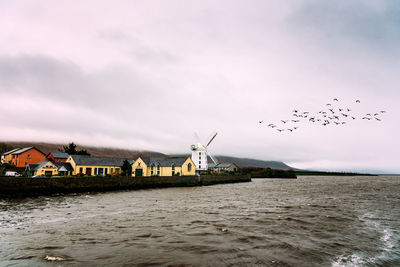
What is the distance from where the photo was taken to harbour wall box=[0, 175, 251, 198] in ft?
109

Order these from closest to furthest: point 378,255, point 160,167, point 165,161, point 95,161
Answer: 1. point 378,255
2. point 95,161
3. point 160,167
4. point 165,161

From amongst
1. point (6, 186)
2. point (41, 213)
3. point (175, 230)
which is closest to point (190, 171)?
point (6, 186)

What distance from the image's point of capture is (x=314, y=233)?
1430cm

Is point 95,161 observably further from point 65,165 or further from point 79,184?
point 79,184

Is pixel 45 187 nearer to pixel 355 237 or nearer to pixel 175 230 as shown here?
pixel 175 230

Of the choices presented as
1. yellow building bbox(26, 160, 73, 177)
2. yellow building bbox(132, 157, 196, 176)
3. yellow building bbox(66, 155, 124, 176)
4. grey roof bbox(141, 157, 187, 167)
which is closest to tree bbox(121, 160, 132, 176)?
yellow building bbox(132, 157, 196, 176)

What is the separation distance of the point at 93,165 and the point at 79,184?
27.2 m

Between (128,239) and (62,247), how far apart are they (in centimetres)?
296

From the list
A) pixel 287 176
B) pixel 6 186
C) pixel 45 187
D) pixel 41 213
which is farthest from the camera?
pixel 287 176

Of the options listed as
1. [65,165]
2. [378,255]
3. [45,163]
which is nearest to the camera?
[378,255]

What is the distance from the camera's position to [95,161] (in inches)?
2697

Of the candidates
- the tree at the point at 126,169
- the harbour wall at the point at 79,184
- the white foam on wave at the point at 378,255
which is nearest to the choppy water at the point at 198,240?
the white foam on wave at the point at 378,255

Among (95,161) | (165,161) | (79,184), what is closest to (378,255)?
(79,184)

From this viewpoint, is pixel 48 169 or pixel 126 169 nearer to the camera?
pixel 48 169
